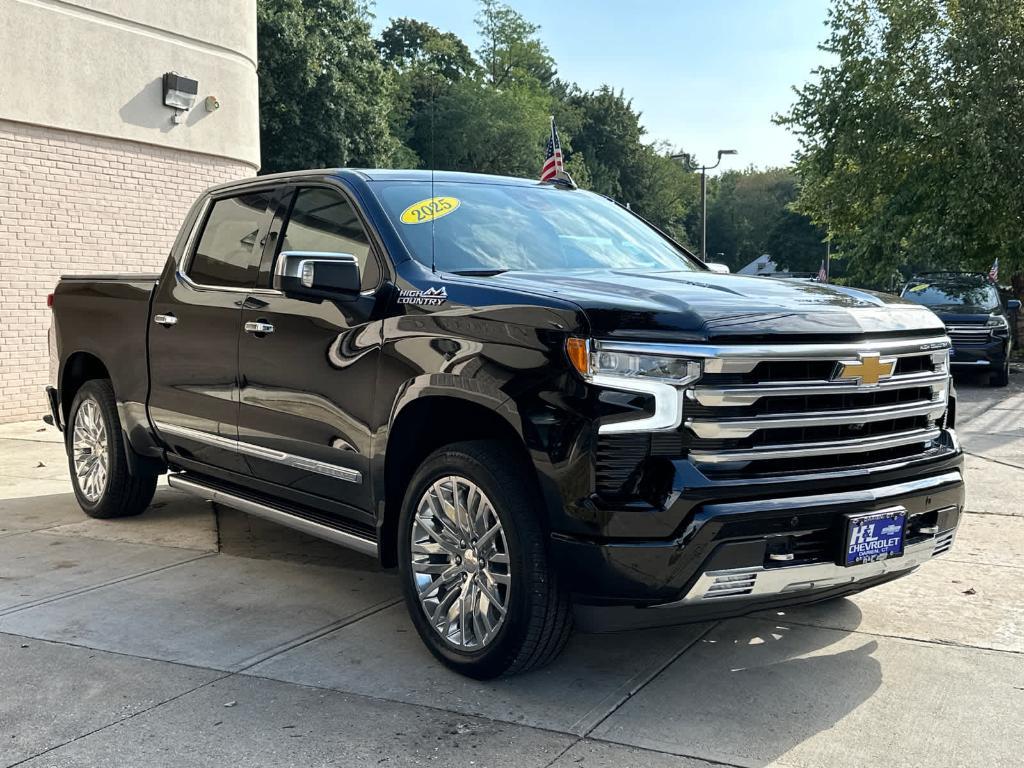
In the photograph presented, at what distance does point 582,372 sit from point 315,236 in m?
1.91

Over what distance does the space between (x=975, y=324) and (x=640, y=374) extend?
14233 mm

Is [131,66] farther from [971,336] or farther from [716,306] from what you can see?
[971,336]

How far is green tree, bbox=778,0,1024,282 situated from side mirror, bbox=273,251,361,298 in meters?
18.8

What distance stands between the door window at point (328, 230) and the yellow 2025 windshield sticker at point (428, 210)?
0.21m

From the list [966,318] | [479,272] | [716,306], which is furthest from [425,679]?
[966,318]

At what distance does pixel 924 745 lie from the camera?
10.9 ft

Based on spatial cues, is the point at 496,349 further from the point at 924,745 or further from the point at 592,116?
the point at 592,116

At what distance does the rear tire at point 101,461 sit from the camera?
6.25 m

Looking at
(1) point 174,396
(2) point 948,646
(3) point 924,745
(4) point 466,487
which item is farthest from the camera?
(1) point 174,396

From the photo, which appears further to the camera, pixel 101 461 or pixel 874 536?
pixel 101 461

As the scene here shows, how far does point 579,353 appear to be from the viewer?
339 cm

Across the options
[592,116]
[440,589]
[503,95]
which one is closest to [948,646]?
[440,589]

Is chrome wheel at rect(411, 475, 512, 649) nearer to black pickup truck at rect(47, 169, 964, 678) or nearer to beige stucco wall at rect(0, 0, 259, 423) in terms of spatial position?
black pickup truck at rect(47, 169, 964, 678)

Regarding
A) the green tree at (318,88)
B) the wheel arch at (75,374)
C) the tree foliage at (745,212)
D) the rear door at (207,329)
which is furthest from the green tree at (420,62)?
the rear door at (207,329)
